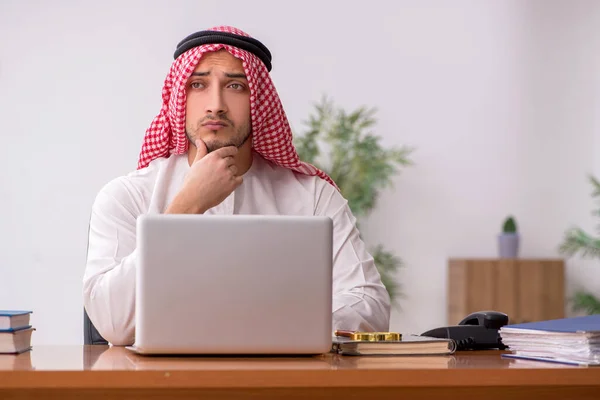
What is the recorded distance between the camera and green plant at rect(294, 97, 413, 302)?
5.90m

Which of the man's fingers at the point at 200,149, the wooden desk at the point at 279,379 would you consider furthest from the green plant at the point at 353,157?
the wooden desk at the point at 279,379

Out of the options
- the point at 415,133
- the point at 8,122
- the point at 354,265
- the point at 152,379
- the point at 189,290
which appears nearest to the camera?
the point at 152,379

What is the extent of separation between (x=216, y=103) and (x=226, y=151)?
0.22 meters

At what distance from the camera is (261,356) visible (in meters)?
1.43

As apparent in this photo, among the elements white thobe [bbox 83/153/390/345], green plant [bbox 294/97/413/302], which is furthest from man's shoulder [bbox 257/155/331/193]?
green plant [bbox 294/97/413/302]

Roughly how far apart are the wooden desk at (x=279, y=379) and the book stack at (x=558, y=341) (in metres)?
0.08

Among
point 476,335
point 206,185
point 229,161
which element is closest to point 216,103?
point 229,161

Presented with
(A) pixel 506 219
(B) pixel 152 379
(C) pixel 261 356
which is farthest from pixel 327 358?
(A) pixel 506 219

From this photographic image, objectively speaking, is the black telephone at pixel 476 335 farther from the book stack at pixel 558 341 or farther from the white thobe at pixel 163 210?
the white thobe at pixel 163 210

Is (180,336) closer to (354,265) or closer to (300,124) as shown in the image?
(354,265)

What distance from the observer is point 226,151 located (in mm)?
2309

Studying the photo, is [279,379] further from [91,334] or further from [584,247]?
[584,247]

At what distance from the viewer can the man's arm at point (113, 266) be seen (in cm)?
191

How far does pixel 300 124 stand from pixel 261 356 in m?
4.95
